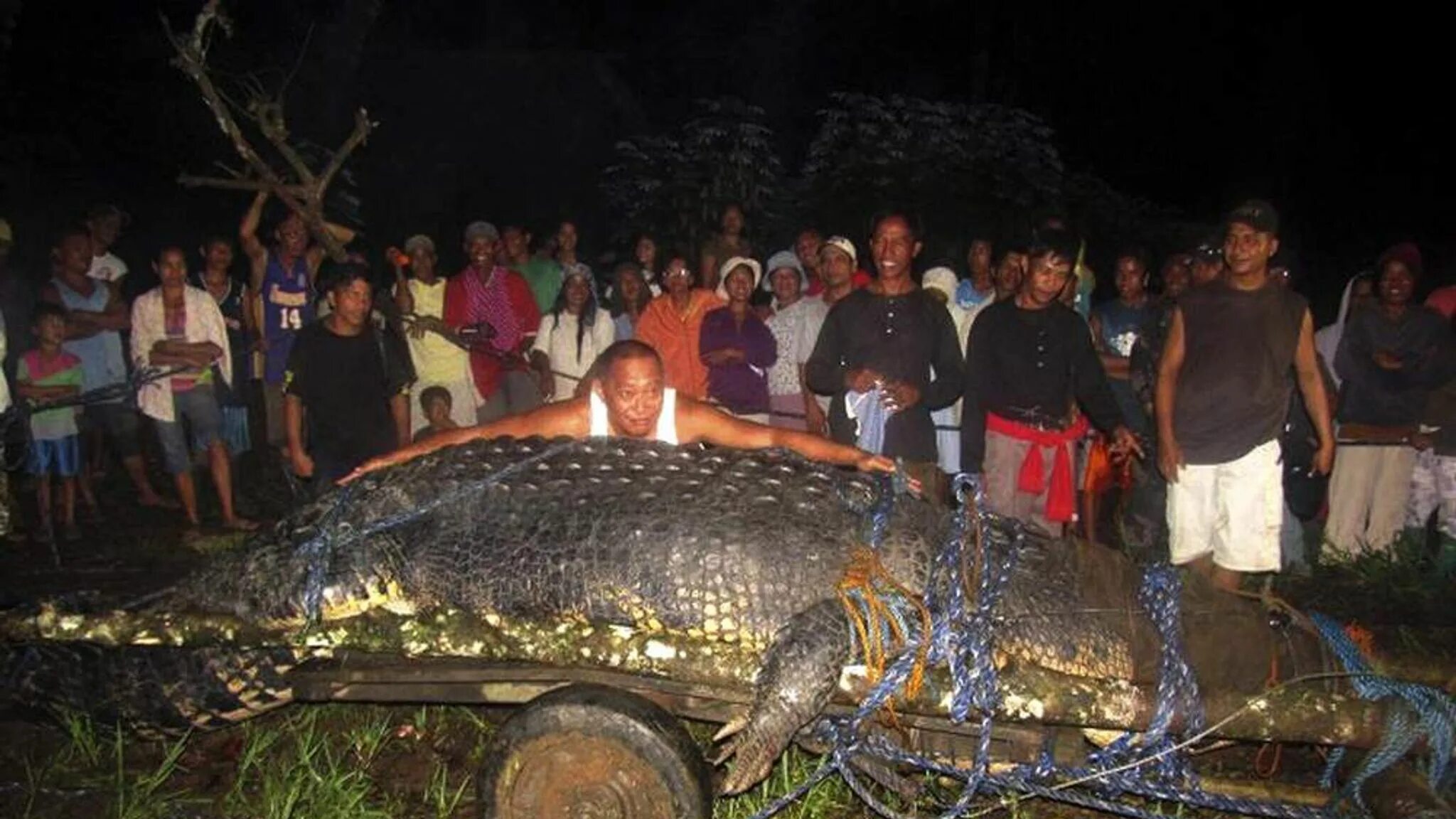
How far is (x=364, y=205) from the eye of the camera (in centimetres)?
1338

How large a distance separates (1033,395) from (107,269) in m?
6.32

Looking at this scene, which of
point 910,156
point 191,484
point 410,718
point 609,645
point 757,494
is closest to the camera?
point 609,645

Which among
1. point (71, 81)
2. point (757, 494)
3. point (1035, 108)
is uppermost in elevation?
point (1035, 108)

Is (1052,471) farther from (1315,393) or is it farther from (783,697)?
(783,697)

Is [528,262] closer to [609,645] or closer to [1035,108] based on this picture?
[609,645]

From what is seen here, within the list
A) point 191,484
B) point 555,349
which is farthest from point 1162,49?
point 191,484

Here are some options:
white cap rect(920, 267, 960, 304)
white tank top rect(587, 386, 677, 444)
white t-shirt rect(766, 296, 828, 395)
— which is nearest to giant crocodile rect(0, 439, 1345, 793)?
white tank top rect(587, 386, 677, 444)

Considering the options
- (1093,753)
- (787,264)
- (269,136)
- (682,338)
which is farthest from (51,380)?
(1093,753)

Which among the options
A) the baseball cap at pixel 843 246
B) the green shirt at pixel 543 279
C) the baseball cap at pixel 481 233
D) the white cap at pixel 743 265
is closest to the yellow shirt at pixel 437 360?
the baseball cap at pixel 481 233

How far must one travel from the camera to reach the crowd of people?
14.3 ft

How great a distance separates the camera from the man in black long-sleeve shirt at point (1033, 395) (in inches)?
182

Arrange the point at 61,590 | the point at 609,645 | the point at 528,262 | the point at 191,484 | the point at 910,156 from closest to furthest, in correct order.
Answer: the point at 609,645
the point at 61,590
the point at 191,484
the point at 528,262
the point at 910,156

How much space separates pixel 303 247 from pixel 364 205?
22.8 feet

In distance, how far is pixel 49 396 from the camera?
6094mm
